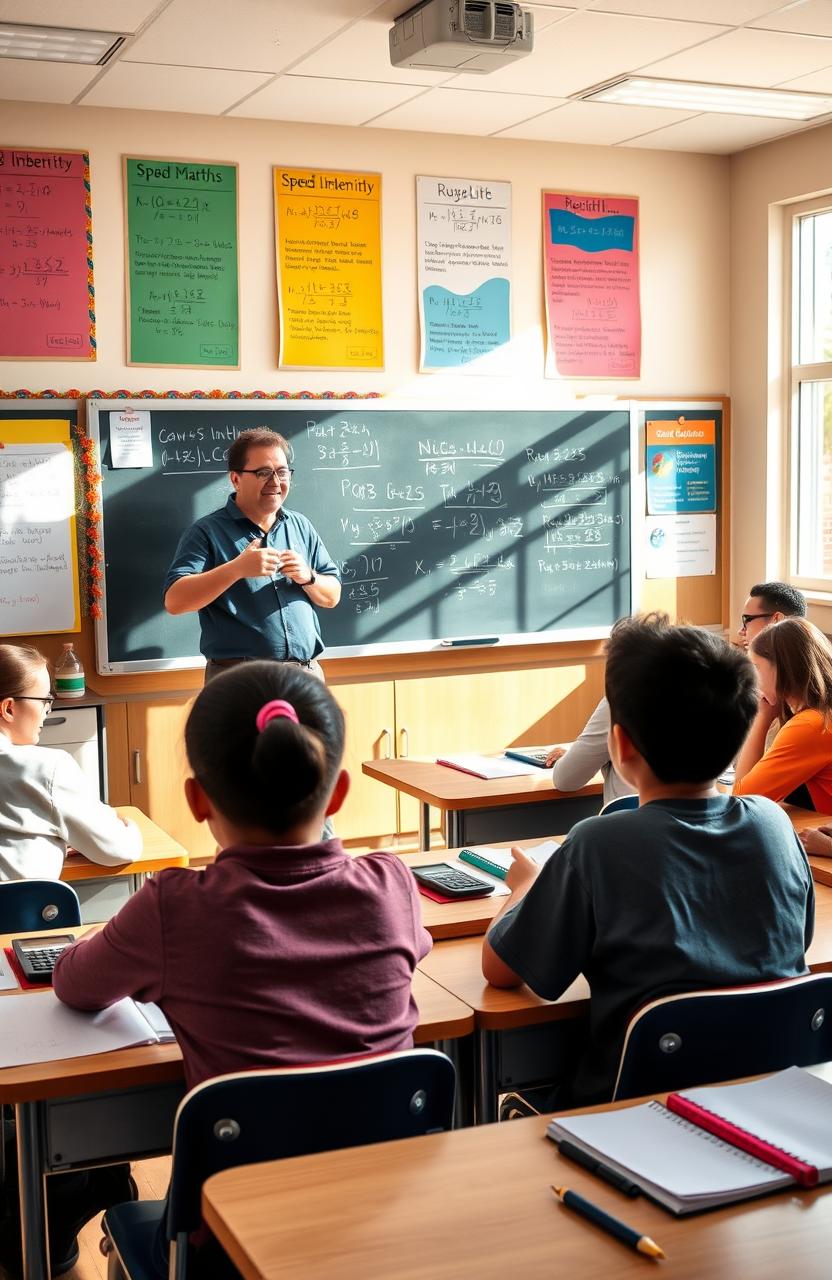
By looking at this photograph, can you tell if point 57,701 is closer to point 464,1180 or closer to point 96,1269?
point 96,1269

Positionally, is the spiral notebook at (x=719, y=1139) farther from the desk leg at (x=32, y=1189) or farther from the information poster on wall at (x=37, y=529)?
the information poster on wall at (x=37, y=529)

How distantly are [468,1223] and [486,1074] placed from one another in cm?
89

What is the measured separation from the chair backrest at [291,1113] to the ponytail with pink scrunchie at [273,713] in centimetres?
42

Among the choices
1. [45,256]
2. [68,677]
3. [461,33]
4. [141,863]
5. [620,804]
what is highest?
[461,33]

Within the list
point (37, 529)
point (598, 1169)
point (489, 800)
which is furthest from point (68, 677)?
point (598, 1169)

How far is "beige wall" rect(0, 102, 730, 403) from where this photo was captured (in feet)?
16.2

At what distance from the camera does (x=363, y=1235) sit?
1.14 metres

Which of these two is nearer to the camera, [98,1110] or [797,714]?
[98,1110]

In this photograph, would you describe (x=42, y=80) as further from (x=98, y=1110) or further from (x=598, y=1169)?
(x=598, y=1169)

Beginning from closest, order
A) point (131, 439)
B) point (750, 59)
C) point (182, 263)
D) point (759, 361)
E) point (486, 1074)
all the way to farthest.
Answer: point (486, 1074) < point (750, 59) < point (131, 439) < point (182, 263) < point (759, 361)

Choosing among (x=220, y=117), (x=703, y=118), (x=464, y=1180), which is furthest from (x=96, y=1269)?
(x=703, y=118)

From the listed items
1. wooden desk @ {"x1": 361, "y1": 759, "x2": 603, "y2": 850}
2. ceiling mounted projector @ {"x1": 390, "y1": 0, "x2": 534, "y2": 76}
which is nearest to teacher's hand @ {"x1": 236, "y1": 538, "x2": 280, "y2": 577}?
wooden desk @ {"x1": 361, "y1": 759, "x2": 603, "y2": 850}

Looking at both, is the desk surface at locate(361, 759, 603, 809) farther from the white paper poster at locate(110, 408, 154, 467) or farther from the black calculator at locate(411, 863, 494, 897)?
the white paper poster at locate(110, 408, 154, 467)

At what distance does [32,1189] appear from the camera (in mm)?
1833
